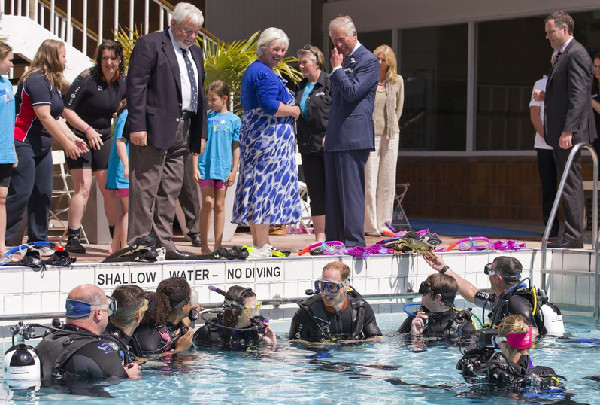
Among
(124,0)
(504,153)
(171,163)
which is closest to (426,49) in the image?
(504,153)

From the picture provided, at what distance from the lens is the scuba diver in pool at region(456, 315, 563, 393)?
6.28 m

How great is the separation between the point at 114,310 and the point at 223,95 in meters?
4.53

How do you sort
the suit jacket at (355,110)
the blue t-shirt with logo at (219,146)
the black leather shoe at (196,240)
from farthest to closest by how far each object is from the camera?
the black leather shoe at (196,240) < the blue t-shirt with logo at (219,146) < the suit jacket at (355,110)

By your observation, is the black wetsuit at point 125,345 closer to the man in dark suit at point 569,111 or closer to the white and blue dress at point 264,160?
the white and blue dress at point 264,160

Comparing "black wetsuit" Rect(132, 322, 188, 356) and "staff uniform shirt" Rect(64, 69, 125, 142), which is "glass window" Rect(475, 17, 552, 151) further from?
"black wetsuit" Rect(132, 322, 188, 356)

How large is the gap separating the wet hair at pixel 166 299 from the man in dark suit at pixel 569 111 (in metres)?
4.67

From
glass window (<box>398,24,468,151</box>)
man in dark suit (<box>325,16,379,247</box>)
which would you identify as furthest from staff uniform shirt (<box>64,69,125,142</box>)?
glass window (<box>398,24,468,151</box>)

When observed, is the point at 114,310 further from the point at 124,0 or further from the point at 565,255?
the point at 124,0

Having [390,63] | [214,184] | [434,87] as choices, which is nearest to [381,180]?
[390,63]

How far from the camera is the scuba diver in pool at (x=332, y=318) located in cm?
798

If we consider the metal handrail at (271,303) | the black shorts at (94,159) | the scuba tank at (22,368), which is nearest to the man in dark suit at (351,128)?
the metal handrail at (271,303)

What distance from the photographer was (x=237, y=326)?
7816 mm

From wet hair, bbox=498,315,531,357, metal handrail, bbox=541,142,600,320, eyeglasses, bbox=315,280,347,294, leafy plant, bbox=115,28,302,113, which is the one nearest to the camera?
wet hair, bbox=498,315,531,357

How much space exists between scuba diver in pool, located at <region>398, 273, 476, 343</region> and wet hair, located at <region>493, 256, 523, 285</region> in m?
0.42
